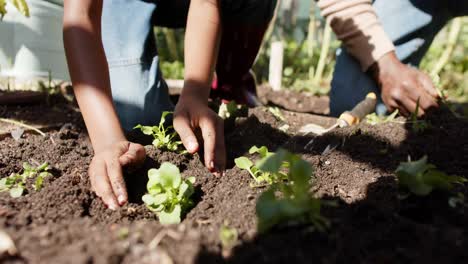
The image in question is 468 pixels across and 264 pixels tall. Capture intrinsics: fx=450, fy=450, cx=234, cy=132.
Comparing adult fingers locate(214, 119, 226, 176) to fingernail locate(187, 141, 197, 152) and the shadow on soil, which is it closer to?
fingernail locate(187, 141, 197, 152)

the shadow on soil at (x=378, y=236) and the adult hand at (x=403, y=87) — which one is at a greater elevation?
the shadow on soil at (x=378, y=236)

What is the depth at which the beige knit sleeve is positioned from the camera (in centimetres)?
234

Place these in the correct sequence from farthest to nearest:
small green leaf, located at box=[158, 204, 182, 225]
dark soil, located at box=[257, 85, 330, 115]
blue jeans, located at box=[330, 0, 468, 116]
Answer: dark soil, located at box=[257, 85, 330, 115], blue jeans, located at box=[330, 0, 468, 116], small green leaf, located at box=[158, 204, 182, 225]

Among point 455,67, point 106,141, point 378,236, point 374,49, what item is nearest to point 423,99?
point 374,49

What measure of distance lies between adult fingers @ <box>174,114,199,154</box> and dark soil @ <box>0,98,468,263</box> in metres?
0.10

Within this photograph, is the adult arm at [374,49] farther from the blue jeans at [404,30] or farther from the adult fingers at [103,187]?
the adult fingers at [103,187]

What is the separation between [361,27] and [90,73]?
1.50 m

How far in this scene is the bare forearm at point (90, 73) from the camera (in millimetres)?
1350

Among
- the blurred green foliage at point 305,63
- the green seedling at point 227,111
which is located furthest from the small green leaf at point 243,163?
the blurred green foliage at point 305,63

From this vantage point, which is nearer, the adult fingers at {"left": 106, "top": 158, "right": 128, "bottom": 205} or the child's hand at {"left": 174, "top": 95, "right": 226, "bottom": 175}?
the adult fingers at {"left": 106, "top": 158, "right": 128, "bottom": 205}

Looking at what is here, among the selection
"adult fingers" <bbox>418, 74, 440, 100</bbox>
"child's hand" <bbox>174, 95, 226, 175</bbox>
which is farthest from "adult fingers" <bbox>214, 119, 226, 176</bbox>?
"adult fingers" <bbox>418, 74, 440, 100</bbox>

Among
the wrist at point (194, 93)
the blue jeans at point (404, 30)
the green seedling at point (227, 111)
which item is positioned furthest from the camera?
the blue jeans at point (404, 30)

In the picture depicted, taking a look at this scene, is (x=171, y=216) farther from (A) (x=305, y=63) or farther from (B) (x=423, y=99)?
(A) (x=305, y=63)

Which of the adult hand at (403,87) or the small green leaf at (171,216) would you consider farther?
the adult hand at (403,87)
